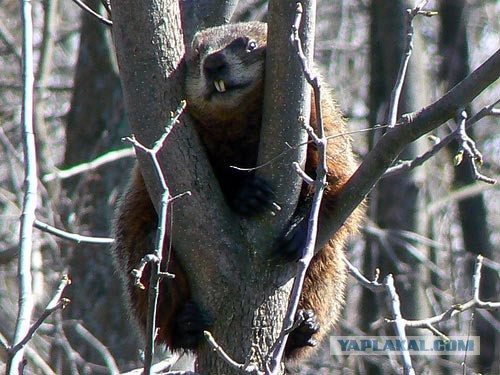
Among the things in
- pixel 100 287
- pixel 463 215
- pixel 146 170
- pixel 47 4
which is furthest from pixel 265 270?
pixel 463 215

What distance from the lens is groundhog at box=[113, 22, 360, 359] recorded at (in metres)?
4.28

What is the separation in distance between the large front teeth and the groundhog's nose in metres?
0.02

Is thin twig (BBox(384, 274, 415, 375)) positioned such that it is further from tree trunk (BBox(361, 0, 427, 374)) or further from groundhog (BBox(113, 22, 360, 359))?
tree trunk (BBox(361, 0, 427, 374))

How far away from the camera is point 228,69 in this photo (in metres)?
4.46

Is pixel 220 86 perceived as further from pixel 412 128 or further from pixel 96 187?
pixel 96 187

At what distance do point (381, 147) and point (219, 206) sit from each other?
72cm

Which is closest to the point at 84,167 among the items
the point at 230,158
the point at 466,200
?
the point at 230,158

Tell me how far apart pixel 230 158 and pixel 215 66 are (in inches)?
18.6

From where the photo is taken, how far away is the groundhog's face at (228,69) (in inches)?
172

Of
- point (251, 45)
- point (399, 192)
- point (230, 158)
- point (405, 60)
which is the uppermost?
point (251, 45)

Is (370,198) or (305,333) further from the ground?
(370,198)

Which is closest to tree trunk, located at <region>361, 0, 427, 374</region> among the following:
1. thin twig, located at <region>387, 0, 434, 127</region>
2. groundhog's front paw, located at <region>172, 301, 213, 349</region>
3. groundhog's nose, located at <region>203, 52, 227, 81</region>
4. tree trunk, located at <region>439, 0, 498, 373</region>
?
tree trunk, located at <region>439, 0, 498, 373</region>

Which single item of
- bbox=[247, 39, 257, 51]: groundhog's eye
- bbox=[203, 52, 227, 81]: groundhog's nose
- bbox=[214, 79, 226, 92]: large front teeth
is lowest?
bbox=[214, 79, 226, 92]: large front teeth

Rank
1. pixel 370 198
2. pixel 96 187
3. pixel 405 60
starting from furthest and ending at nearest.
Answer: pixel 370 198
pixel 96 187
pixel 405 60
